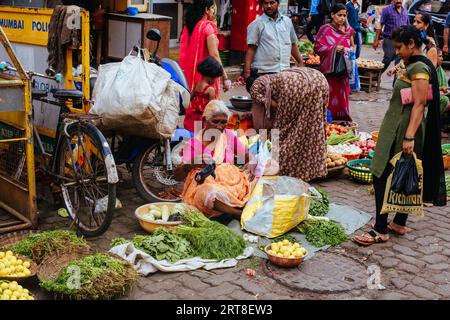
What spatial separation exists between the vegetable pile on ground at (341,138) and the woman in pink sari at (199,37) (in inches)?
71.1

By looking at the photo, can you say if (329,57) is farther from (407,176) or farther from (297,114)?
(407,176)

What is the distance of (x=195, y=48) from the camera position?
289 inches

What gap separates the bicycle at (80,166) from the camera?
17.0ft

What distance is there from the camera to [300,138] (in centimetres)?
682

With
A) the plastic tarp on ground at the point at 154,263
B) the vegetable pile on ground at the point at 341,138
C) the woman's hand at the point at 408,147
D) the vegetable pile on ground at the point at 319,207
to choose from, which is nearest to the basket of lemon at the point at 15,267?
the plastic tarp on ground at the point at 154,263

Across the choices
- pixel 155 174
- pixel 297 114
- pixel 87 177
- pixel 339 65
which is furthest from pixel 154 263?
pixel 339 65

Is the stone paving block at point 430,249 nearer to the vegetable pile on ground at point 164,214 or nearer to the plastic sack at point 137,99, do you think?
the vegetable pile on ground at point 164,214

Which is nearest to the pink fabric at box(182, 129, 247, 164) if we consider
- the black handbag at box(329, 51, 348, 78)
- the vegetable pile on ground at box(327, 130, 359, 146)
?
the vegetable pile on ground at box(327, 130, 359, 146)

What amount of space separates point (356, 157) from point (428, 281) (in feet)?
10.8

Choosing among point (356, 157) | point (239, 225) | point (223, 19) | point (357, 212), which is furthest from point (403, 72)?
point (223, 19)

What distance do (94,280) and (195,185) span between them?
5.82ft

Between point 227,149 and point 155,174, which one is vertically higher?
point 227,149

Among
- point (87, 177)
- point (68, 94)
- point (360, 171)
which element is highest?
point (68, 94)

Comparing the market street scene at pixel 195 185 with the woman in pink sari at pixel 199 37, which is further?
the woman in pink sari at pixel 199 37
